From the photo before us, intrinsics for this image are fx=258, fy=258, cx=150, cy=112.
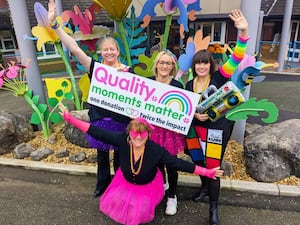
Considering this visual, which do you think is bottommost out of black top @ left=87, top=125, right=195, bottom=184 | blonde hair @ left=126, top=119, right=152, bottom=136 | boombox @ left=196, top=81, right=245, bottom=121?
black top @ left=87, top=125, right=195, bottom=184

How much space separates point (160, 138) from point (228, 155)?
1483mm

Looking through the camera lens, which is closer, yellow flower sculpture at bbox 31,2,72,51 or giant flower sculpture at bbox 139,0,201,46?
giant flower sculpture at bbox 139,0,201,46

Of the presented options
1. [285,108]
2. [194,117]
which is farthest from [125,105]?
[285,108]

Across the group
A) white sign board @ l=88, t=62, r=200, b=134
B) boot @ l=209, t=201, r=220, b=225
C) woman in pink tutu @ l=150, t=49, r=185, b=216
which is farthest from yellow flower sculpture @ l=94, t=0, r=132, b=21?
boot @ l=209, t=201, r=220, b=225

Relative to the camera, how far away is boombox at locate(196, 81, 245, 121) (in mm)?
2055

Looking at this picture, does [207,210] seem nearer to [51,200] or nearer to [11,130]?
[51,200]

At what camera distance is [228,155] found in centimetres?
360

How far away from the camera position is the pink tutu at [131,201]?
2232 millimetres

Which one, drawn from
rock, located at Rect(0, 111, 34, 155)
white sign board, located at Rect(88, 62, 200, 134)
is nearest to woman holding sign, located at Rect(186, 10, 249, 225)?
white sign board, located at Rect(88, 62, 200, 134)

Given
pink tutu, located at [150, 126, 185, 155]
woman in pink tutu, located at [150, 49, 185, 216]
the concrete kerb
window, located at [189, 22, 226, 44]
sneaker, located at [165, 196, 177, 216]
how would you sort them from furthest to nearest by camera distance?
window, located at [189, 22, 226, 44]
the concrete kerb
sneaker, located at [165, 196, 177, 216]
pink tutu, located at [150, 126, 185, 155]
woman in pink tutu, located at [150, 49, 185, 216]

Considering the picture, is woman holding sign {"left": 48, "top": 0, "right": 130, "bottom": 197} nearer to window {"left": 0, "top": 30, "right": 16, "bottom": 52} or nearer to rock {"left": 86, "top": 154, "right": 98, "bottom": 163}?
rock {"left": 86, "top": 154, "right": 98, "bottom": 163}

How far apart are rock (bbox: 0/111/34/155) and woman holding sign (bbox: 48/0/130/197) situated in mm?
1860

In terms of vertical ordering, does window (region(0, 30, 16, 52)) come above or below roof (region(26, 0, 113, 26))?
below

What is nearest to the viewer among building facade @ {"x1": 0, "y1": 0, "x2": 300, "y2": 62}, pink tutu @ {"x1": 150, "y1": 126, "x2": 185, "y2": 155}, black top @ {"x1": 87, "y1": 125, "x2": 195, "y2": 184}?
black top @ {"x1": 87, "y1": 125, "x2": 195, "y2": 184}
